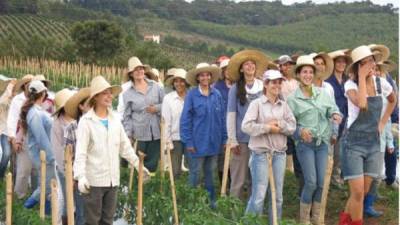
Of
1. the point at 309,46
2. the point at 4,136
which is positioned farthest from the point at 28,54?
the point at 4,136

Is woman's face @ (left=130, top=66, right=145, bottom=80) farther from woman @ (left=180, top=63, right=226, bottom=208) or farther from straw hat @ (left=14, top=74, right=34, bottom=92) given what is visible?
straw hat @ (left=14, top=74, right=34, bottom=92)

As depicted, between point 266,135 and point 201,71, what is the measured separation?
1.34m

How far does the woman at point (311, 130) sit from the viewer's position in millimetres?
5578

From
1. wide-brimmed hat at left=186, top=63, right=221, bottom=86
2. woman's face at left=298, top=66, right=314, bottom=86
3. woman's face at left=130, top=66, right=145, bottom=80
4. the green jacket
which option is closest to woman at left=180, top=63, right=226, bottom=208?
wide-brimmed hat at left=186, top=63, right=221, bottom=86

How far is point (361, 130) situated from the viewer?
5258 mm

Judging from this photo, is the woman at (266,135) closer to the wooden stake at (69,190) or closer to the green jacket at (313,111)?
the green jacket at (313,111)

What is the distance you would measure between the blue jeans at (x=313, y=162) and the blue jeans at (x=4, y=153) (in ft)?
12.2

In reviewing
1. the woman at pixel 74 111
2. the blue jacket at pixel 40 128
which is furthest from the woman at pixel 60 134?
the blue jacket at pixel 40 128

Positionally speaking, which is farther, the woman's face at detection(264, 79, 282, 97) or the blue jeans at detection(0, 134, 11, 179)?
the blue jeans at detection(0, 134, 11, 179)

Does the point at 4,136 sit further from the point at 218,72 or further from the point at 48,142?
the point at 218,72

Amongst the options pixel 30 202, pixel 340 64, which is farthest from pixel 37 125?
pixel 340 64

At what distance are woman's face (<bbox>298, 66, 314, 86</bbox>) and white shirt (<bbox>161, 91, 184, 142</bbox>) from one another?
70.8 inches

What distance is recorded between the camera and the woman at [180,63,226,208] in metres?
6.38

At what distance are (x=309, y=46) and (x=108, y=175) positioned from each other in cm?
4397
